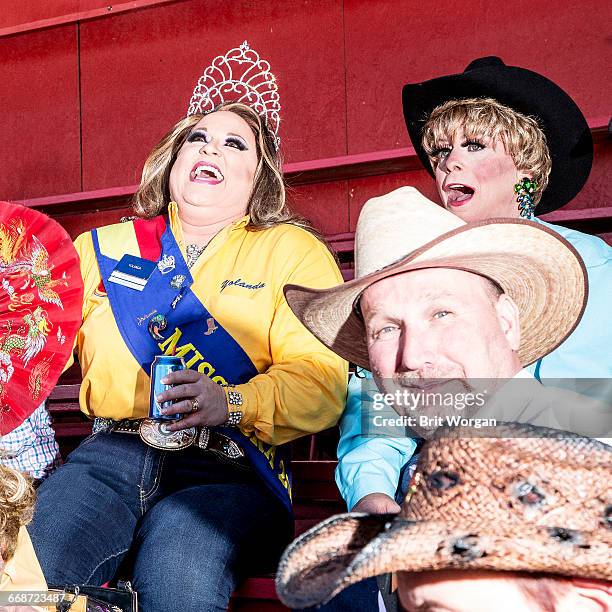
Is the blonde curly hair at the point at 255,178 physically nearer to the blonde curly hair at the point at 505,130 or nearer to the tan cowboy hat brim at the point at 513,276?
the blonde curly hair at the point at 505,130

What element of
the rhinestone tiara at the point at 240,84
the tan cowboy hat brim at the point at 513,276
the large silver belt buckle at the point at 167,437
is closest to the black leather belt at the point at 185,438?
the large silver belt buckle at the point at 167,437

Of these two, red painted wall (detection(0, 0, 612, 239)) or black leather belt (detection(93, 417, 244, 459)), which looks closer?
black leather belt (detection(93, 417, 244, 459))

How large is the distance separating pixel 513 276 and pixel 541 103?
39.1 inches

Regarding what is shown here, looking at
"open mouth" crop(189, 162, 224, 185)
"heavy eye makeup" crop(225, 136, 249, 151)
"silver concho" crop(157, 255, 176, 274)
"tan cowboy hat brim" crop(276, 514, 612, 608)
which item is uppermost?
"heavy eye makeup" crop(225, 136, 249, 151)

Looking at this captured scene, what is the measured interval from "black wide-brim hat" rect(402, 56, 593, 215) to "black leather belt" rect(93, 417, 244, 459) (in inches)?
42.7

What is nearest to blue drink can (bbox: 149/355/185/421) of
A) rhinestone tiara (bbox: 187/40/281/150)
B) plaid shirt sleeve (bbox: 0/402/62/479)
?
plaid shirt sleeve (bbox: 0/402/62/479)

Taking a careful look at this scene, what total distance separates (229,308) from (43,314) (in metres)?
0.50

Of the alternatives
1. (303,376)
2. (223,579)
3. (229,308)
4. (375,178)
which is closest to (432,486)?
(223,579)

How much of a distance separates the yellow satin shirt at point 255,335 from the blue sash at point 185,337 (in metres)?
0.02

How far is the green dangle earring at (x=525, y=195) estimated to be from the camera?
2.69 metres

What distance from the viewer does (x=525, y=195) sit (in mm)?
2697

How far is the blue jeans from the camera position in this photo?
85.2 inches

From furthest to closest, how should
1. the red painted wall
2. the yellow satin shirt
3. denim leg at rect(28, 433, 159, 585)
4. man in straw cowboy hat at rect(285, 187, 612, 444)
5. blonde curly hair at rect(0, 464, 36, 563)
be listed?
the red painted wall, the yellow satin shirt, denim leg at rect(28, 433, 159, 585), blonde curly hair at rect(0, 464, 36, 563), man in straw cowboy hat at rect(285, 187, 612, 444)

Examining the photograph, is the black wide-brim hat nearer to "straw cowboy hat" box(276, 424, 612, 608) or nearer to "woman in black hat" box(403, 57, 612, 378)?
"woman in black hat" box(403, 57, 612, 378)
